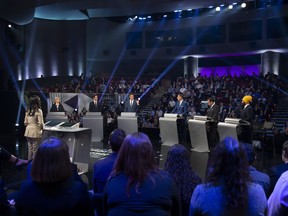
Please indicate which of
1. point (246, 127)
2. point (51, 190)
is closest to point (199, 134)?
point (246, 127)

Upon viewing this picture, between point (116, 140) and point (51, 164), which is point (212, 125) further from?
point (51, 164)

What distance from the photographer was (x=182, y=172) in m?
2.45

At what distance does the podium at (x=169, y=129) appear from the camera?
9.47m

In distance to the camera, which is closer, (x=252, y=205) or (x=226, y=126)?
(x=252, y=205)

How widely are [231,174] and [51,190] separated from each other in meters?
0.93

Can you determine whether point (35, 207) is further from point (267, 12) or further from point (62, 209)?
point (267, 12)

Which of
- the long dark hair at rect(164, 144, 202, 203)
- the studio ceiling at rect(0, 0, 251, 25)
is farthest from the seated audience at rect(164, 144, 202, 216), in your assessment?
the studio ceiling at rect(0, 0, 251, 25)

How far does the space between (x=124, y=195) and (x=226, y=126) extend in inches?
261

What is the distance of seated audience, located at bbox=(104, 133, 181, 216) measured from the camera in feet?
5.75

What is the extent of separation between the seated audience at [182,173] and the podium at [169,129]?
22.6ft

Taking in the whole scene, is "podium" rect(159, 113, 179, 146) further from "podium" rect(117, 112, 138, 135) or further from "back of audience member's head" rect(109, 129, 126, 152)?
"back of audience member's head" rect(109, 129, 126, 152)

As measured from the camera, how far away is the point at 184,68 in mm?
23750

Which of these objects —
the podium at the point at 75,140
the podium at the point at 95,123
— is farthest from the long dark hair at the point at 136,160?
the podium at the point at 95,123

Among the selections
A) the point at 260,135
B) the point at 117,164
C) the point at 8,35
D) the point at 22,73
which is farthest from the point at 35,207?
the point at 22,73
